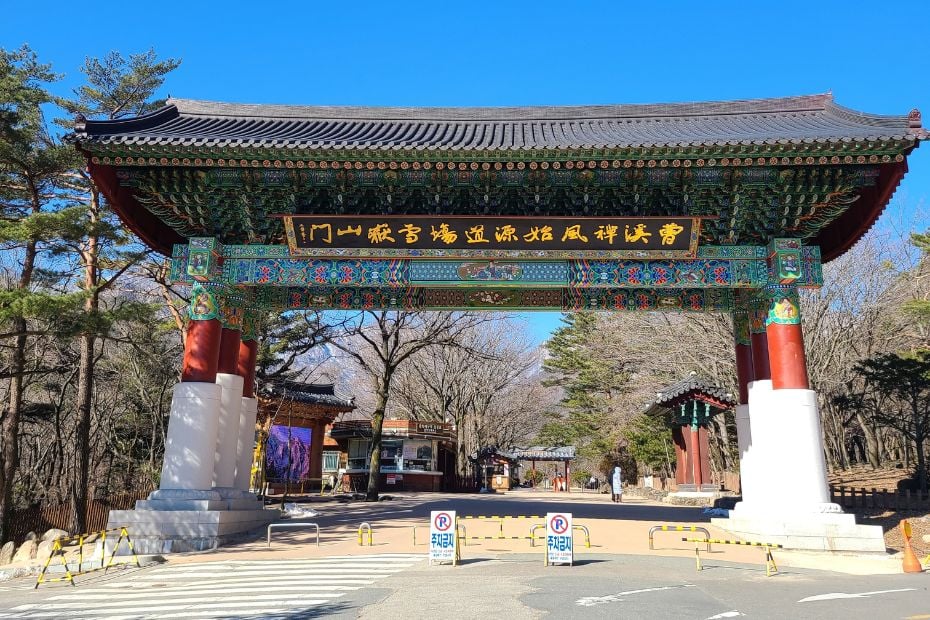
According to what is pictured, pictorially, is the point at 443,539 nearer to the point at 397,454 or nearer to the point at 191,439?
the point at 191,439

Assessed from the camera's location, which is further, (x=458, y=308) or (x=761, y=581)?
(x=458, y=308)

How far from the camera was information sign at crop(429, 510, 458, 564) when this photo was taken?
9914 mm

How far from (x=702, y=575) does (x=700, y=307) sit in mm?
7609

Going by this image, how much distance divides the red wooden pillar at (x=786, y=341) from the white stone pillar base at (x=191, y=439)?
11.7 meters

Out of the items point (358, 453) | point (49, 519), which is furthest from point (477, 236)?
point (358, 453)

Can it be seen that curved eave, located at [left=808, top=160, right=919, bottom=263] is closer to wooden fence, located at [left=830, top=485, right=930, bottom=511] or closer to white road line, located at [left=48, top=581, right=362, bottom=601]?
wooden fence, located at [left=830, top=485, right=930, bottom=511]

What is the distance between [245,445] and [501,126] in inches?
Answer: 420

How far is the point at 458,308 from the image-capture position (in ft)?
50.8

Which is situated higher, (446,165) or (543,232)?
(446,165)

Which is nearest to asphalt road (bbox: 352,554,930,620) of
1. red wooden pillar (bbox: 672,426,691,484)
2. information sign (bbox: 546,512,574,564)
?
information sign (bbox: 546,512,574,564)

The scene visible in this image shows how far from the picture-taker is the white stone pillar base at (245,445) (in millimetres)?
15336

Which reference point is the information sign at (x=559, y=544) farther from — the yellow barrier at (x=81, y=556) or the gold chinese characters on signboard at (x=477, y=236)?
the yellow barrier at (x=81, y=556)

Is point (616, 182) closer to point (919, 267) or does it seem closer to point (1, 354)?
point (1, 354)

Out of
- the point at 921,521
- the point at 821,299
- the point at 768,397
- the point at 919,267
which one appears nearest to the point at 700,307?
the point at 768,397
